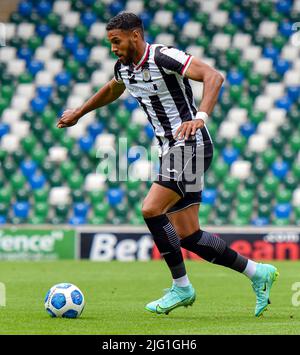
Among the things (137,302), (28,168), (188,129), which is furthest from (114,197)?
(188,129)

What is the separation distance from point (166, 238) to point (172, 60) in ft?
4.12

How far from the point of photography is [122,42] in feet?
21.2

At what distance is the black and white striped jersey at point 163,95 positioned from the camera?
6547 mm

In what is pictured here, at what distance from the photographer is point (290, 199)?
16.3 metres

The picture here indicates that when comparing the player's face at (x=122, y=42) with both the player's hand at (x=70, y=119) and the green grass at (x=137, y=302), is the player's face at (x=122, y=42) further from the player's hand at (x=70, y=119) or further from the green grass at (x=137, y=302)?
the green grass at (x=137, y=302)

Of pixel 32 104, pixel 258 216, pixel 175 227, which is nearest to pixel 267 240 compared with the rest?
pixel 258 216

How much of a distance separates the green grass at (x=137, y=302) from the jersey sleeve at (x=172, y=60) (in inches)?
68.5

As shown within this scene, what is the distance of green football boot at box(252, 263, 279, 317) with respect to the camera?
6492 mm

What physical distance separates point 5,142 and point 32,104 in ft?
4.18

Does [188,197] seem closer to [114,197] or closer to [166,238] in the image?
[166,238]

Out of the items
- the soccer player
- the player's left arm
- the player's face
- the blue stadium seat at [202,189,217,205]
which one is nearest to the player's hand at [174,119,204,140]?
the player's left arm

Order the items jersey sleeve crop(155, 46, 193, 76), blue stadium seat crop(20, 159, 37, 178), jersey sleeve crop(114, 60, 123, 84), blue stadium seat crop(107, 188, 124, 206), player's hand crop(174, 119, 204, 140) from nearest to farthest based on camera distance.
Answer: player's hand crop(174, 119, 204, 140) < jersey sleeve crop(155, 46, 193, 76) < jersey sleeve crop(114, 60, 123, 84) < blue stadium seat crop(107, 188, 124, 206) < blue stadium seat crop(20, 159, 37, 178)

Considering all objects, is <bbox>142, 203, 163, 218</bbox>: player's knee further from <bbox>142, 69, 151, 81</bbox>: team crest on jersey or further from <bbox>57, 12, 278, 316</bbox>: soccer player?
<bbox>142, 69, 151, 81</bbox>: team crest on jersey

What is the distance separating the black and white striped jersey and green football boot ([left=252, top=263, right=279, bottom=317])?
3.30 ft
